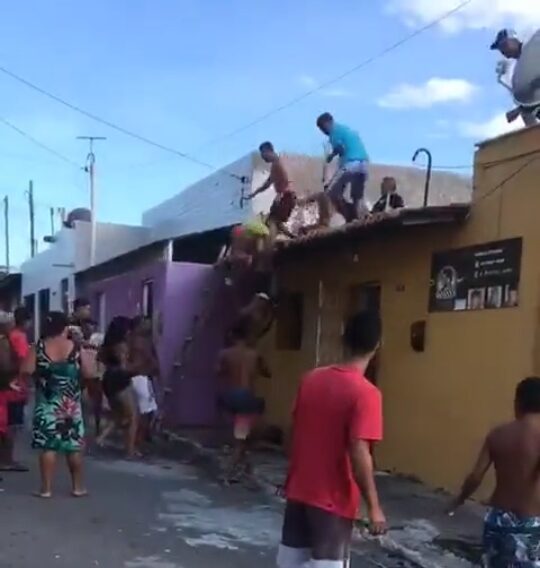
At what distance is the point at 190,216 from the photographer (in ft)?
77.2

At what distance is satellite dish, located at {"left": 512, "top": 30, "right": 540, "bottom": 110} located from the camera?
31.9ft

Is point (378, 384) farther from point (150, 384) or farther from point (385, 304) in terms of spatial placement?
point (150, 384)

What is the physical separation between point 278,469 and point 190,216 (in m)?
12.5

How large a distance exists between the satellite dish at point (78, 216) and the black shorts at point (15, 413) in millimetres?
18605

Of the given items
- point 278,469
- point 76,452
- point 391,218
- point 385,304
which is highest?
point 391,218

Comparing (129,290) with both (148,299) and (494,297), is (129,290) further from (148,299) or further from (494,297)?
(494,297)

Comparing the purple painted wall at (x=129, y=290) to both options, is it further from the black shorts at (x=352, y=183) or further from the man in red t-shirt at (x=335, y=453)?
the man in red t-shirt at (x=335, y=453)

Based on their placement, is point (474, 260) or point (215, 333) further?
point (215, 333)

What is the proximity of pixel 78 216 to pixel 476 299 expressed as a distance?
22061mm

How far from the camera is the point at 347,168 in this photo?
12.9 metres

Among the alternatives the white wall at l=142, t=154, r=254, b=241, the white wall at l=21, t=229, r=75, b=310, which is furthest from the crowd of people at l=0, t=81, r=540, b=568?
the white wall at l=21, t=229, r=75, b=310

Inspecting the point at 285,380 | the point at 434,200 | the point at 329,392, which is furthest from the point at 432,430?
the point at 434,200

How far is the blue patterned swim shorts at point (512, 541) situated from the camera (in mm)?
4707

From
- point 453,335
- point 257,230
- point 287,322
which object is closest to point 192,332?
point 287,322
